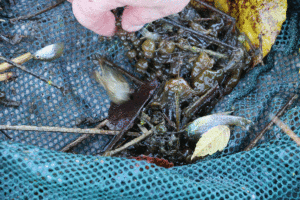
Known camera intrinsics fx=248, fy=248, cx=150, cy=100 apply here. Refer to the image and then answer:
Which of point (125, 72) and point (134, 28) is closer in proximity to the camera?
point (134, 28)

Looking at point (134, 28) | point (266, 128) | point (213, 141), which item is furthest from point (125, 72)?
point (266, 128)

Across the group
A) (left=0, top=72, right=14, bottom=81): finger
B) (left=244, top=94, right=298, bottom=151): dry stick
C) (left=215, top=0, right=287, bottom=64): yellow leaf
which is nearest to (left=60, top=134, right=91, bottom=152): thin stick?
(left=0, top=72, right=14, bottom=81): finger

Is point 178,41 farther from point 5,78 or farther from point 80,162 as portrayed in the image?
point 5,78

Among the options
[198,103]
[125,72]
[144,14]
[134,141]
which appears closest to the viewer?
[144,14]

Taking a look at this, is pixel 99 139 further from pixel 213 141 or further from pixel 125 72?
pixel 213 141

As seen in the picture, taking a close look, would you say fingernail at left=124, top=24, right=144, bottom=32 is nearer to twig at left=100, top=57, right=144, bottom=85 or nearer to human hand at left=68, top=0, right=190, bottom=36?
human hand at left=68, top=0, right=190, bottom=36

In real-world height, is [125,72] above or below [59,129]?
above
